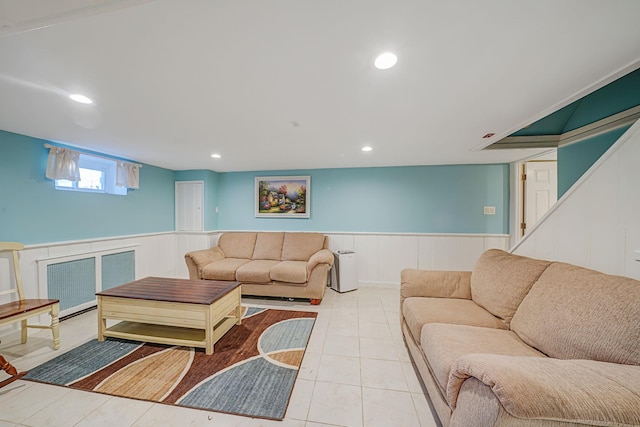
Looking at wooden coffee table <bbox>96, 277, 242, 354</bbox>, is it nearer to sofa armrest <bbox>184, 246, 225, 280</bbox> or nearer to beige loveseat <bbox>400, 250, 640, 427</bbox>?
sofa armrest <bbox>184, 246, 225, 280</bbox>

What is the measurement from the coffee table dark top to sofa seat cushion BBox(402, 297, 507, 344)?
5.72 feet

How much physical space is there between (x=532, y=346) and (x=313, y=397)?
142 cm

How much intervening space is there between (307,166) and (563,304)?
135 inches

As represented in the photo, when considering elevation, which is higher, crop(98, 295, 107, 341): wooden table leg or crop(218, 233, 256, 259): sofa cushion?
crop(218, 233, 256, 259): sofa cushion

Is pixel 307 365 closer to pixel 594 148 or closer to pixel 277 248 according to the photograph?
pixel 277 248

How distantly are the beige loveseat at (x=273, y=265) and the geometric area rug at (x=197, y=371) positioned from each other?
84 cm

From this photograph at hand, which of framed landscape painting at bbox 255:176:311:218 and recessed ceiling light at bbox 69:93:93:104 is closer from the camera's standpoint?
recessed ceiling light at bbox 69:93:93:104

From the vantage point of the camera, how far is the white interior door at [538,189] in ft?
11.1

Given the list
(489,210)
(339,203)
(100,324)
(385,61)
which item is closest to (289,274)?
(339,203)

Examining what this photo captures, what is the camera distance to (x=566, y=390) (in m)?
0.72

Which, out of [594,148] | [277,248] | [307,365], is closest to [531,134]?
[594,148]

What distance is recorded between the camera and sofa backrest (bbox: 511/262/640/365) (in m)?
0.94

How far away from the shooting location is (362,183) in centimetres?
403

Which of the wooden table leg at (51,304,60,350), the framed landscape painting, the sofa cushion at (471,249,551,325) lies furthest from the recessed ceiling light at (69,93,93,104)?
the sofa cushion at (471,249,551,325)
